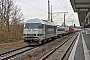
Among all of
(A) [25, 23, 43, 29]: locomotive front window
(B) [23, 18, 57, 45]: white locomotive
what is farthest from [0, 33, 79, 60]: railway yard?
(A) [25, 23, 43, 29]: locomotive front window

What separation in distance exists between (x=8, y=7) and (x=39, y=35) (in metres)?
16.0

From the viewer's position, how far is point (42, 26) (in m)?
21.7

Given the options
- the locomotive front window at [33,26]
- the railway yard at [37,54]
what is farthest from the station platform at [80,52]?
the locomotive front window at [33,26]

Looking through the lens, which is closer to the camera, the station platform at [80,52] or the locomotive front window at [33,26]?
the station platform at [80,52]

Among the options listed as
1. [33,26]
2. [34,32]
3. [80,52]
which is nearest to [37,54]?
[80,52]

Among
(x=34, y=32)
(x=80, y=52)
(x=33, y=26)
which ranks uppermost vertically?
(x=33, y=26)

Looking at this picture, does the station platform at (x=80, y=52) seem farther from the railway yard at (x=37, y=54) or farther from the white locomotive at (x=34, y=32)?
the white locomotive at (x=34, y=32)

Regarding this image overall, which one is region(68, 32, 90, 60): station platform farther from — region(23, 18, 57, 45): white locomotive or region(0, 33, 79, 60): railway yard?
region(23, 18, 57, 45): white locomotive

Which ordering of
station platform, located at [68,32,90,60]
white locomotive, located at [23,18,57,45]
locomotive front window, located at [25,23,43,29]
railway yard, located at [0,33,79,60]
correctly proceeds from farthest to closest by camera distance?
locomotive front window, located at [25,23,43,29] → white locomotive, located at [23,18,57,45] → station platform, located at [68,32,90,60] → railway yard, located at [0,33,79,60]

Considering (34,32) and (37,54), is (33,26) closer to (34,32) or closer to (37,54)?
(34,32)

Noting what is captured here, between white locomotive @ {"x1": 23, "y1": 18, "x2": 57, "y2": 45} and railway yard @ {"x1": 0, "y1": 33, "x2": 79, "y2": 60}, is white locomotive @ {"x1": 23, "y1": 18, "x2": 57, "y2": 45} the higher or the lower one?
the higher one

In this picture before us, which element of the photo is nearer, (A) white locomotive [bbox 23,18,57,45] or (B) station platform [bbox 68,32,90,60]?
(B) station platform [bbox 68,32,90,60]

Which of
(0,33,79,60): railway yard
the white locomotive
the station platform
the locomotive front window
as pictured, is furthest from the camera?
the locomotive front window

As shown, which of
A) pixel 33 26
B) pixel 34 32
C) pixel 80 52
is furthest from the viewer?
pixel 33 26
